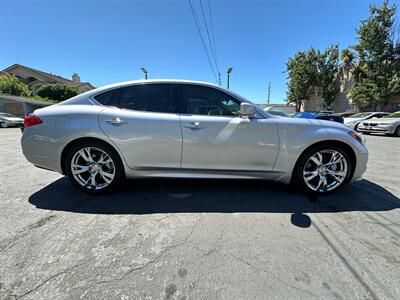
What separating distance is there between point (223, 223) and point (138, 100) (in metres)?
1.96

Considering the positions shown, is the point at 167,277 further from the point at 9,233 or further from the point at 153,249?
the point at 9,233

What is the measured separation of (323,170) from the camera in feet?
9.91

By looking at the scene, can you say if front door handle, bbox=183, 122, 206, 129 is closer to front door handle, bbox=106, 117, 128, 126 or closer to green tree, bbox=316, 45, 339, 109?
front door handle, bbox=106, 117, 128, 126

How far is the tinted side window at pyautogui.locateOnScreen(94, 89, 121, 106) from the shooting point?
2869 millimetres

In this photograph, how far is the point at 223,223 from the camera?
7.61 ft

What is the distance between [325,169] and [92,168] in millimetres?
3332

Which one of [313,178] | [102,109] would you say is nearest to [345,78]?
[313,178]

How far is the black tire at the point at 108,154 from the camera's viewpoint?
280 cm

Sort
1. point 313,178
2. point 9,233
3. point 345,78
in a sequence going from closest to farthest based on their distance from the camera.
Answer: point 9,233, point 313,178, point 345,78

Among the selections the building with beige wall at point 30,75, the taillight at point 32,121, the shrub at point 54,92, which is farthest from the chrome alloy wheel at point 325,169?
the building with beige wall at point 30,75

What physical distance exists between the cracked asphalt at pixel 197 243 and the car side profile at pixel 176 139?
39 cm

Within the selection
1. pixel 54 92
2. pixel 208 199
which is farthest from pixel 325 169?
pixel 54 92

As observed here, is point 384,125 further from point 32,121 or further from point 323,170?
point 32,121

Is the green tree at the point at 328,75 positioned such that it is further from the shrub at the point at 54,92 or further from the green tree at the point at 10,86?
the green tree at the point at 10,86
